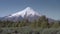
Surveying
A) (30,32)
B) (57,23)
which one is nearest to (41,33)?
(30,32)

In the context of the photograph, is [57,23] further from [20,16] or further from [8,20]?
[8,20]

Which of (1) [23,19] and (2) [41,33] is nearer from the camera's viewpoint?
(2) [41,33]

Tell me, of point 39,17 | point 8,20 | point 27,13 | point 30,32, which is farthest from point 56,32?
point 8,20

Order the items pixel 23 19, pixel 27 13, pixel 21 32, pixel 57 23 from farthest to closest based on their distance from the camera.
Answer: pixel 23 19 < pixel 27 13 < pixel 57 23 < pixel 21 32

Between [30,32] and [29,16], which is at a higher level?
[29,16]

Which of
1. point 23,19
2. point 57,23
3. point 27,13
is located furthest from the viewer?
point 23,19

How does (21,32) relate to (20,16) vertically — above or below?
below

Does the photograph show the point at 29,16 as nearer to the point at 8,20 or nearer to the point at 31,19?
the point at 31,19

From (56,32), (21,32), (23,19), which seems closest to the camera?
(56,32)

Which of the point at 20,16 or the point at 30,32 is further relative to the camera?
the point at 20,16
